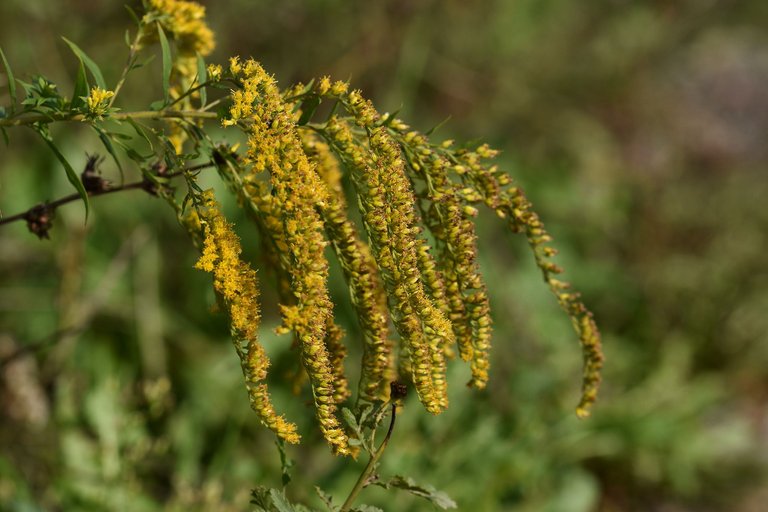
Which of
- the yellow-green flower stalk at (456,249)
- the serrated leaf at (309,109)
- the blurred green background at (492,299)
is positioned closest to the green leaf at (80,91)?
the serrated leaf at (309,109)

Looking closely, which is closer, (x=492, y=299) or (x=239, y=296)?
(x=239, y=296)

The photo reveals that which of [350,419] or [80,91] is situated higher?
[80,91]

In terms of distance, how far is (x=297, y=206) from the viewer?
1.27 metres

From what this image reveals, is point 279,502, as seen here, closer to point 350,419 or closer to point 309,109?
point 350,419

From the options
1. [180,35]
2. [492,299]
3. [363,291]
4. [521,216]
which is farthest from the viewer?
[492,299]

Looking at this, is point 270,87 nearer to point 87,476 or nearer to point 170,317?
point 87,476

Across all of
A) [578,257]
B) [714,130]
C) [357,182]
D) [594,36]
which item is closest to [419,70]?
[578,257]

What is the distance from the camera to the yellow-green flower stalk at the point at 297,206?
1268 mm

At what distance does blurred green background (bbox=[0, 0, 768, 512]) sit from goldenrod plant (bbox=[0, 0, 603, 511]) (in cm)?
127

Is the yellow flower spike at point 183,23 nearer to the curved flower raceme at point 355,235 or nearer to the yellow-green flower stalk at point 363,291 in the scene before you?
the curved flower raceme at point 355,235

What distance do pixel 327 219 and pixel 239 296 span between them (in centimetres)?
18

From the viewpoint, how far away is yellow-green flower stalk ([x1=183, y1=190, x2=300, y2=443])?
130 cm

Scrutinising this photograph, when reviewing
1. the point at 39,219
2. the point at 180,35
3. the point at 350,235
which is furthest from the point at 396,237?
the point at 39,219

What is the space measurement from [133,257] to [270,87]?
9.37 ft
